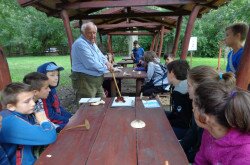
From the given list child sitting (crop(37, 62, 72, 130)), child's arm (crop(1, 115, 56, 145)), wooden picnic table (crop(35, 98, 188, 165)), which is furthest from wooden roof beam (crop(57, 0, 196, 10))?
child's arm (crop(1, 115, 56, 145))

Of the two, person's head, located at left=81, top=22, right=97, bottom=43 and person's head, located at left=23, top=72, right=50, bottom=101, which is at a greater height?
person's head, located at left=81, top=22, right=97, bottom=43

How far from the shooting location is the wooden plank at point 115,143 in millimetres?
1790

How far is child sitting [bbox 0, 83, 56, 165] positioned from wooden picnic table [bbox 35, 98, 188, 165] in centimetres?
13

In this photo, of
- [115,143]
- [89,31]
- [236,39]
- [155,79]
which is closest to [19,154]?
[115,143]

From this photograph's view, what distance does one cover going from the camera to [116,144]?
2.05 metres

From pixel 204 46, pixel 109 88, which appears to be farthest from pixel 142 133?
pixel 204 46

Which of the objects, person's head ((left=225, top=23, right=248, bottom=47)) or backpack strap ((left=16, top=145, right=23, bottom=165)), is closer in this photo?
backpack strap ((left=16, top=145, right=23, bottom=165))

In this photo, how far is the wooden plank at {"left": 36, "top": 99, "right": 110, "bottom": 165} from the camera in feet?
5.94

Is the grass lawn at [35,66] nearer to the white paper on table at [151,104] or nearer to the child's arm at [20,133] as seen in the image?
the white paper on table at [151,104]

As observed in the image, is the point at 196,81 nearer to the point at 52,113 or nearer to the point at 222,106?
the point at 222,106

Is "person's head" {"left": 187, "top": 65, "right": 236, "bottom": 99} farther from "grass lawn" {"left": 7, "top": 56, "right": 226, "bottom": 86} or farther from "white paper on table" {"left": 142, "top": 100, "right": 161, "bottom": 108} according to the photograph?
"grass lawn" {"left": 7, "top": 56, "right": 226, "bottom": 86}

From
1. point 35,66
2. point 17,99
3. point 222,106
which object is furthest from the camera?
point 35,66

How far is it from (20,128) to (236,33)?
9.98 feet

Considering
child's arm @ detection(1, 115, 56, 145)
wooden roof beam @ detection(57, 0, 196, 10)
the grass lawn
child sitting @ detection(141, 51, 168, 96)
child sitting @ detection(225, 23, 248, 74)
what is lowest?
the grass lawn
